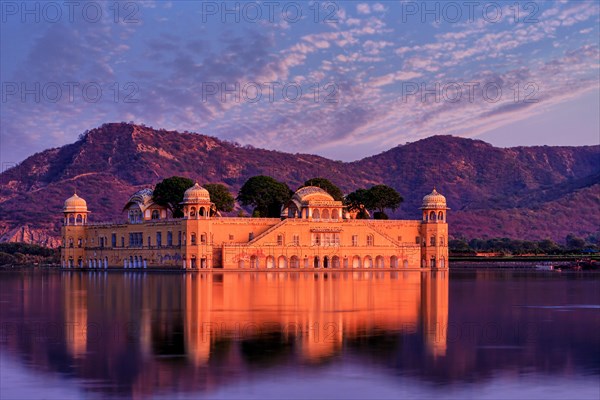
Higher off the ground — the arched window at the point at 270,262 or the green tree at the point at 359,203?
the green tree at the point at 359,203

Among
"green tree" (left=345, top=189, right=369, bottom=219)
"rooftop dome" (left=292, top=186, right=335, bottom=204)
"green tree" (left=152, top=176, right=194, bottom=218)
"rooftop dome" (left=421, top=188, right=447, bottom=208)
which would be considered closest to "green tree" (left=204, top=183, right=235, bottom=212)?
"green tree" (left=152, top=176, right=194, bottom=218)

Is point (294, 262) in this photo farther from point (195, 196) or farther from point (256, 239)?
point (195, 196)

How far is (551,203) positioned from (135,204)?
118 meters

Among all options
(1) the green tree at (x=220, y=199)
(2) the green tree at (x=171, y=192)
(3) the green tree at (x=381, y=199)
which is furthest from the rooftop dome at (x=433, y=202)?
(2) the green tree at (x=171, y=192)

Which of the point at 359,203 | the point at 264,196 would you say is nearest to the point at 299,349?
the point at 264,196

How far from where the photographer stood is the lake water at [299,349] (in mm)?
16875

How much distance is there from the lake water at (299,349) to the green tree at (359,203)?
205ft

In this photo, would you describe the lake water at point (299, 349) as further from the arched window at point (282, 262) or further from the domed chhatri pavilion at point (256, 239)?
the arched window at point (282, 262)

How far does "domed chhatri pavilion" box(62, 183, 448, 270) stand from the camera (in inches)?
3216

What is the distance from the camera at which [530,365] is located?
63.9ft

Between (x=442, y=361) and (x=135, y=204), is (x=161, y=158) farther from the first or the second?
(x=442, y=361)

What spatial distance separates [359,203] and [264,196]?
449 inches

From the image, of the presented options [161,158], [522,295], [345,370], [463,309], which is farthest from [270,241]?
[161,158]

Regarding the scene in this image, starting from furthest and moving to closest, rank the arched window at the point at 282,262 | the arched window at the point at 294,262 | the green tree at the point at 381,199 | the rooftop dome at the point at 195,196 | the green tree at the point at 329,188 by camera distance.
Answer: the green tree at the point at 381,199 < the green tree at the point at 329,188 < the arched window at the point at 294,262 < the arched window at the point at 282,262 < the rooftop dome at the point at 195,196
